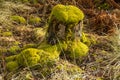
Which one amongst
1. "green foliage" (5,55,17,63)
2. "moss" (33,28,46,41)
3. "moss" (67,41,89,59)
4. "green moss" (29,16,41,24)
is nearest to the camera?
"green foliage" (5,55,17,63)

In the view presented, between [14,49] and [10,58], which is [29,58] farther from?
[14,49]

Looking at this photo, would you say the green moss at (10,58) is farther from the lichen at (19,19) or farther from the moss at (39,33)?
the lichen at (19,19)

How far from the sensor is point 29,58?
4.43 m

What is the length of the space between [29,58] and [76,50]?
0.83 m

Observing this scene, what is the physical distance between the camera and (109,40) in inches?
219

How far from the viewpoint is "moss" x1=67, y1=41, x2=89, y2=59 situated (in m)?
4.89

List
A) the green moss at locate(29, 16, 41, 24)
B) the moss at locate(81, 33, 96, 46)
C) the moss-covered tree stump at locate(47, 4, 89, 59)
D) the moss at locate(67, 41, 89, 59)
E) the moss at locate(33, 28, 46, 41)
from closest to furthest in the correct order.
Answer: the moss-covered tree stump at locate(47, 4, 89, 59)
the moss at locate(67, 41, 89, 59)
the moss at locate(81, 33, 96, 46)
the moss at locate(33, 28, 46, 41)
the green moss at locate(29, 16, 41, 24)

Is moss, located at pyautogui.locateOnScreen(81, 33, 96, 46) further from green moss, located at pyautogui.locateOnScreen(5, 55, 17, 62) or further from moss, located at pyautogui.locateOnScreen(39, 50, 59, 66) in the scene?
green moss, located at pyautogui.locateOnScreen(5, 55, 17, 62)

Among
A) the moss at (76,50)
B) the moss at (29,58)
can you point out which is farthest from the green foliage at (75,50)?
the moss at (29,58)

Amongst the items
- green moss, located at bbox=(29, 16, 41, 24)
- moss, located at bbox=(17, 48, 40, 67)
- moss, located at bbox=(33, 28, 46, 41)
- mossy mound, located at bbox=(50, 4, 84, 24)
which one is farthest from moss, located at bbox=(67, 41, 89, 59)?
green moss, located at bbox=(29, 16, 41, 24)

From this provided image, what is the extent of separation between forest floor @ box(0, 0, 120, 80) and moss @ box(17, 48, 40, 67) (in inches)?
3.8

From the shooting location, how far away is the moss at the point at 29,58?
14.4 ft

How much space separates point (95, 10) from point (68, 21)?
7.66 feet

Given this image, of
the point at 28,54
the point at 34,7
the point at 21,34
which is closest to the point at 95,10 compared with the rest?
the point at 34,7
